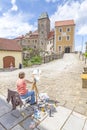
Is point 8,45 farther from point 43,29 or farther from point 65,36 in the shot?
point 43,29

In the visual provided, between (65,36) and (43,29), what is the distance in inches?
444

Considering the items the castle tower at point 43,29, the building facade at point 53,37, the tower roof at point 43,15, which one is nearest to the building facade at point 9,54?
the building facade at point 53,37

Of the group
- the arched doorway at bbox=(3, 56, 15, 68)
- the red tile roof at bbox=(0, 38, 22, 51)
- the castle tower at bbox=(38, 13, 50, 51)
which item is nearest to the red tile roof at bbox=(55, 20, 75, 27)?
the castle tower at bbox=(38, 13, 50, 51)

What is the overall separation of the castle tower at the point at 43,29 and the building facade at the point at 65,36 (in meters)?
7.06

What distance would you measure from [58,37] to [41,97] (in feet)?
127

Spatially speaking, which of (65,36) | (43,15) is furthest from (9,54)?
(43,15)

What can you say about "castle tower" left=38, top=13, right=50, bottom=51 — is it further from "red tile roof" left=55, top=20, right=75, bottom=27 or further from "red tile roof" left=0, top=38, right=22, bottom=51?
"red tile roof" left=0, top=38, right=22, bottom=51

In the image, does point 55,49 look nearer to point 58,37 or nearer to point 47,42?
point 58,37

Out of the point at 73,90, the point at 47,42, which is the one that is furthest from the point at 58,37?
the point at 73,90

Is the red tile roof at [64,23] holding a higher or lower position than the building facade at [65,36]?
higher

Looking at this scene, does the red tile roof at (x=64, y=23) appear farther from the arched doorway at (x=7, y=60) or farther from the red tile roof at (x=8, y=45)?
the arched doorway at (x=7, y=60)

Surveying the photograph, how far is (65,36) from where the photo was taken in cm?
4091

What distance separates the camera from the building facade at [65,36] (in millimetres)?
40562

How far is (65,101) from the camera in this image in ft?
16.9
